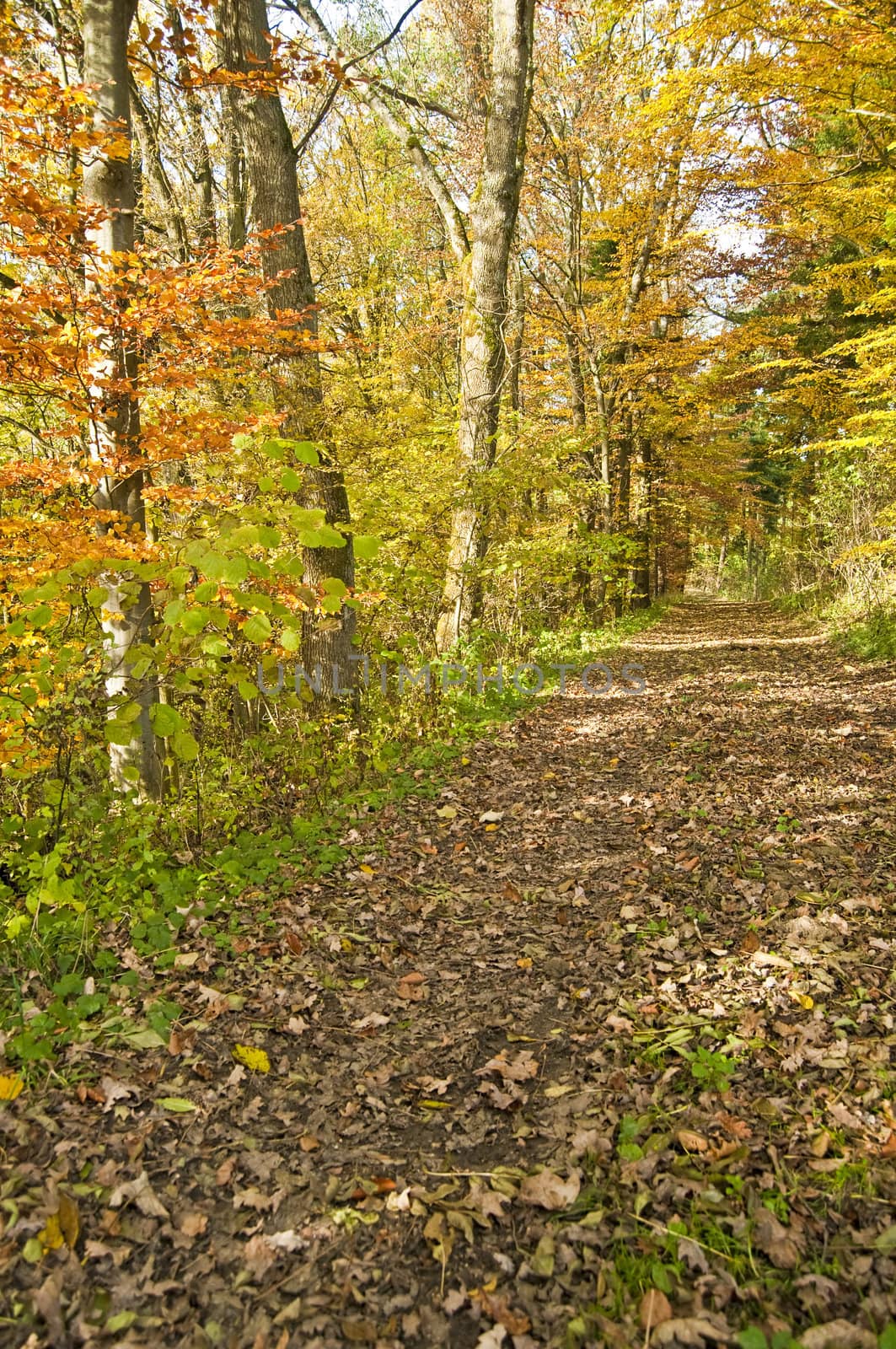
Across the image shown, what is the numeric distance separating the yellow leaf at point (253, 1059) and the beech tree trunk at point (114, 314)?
248 centimetres

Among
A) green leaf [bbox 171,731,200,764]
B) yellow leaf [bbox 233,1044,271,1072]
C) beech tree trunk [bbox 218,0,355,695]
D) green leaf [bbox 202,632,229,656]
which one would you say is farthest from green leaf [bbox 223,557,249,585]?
beech tree trunk [bbox 218,0,355,695]

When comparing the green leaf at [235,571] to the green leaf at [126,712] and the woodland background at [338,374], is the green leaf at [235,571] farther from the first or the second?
the green leaf at [126,712]

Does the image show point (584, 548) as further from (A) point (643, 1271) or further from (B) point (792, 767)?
(A) point (643, 1271)

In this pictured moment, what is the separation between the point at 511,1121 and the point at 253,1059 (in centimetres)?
103

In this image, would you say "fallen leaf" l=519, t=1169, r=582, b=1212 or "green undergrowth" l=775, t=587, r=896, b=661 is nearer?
"fallen leaf" l=519, t=1169, r=582, b=1212

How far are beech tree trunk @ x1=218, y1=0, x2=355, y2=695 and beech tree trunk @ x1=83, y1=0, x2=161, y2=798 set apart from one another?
172 cm

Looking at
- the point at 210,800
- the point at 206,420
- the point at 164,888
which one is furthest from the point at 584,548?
the point at 164,888

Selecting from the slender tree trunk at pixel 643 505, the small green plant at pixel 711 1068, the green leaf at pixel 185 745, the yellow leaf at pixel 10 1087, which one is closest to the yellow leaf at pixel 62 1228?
the yellow leaf at pixel 10 1087

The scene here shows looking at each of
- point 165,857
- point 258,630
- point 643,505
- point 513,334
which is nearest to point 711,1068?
point 258,630

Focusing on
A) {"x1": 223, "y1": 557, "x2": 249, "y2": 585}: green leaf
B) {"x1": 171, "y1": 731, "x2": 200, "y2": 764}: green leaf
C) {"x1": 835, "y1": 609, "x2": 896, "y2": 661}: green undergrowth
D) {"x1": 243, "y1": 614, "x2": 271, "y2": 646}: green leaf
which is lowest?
{"x1": 835, "y1": 609, "x2": 896, "y2": 661}: green undergrowth

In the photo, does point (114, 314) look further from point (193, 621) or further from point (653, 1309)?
point (653, 1309)

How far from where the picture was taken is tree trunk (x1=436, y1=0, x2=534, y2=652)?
867 centimetres

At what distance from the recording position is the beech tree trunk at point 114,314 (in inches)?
197

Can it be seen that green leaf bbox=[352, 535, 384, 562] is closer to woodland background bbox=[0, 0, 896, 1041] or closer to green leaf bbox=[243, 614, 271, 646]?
woodland background bbox=[0, 0, 896, 1041]
